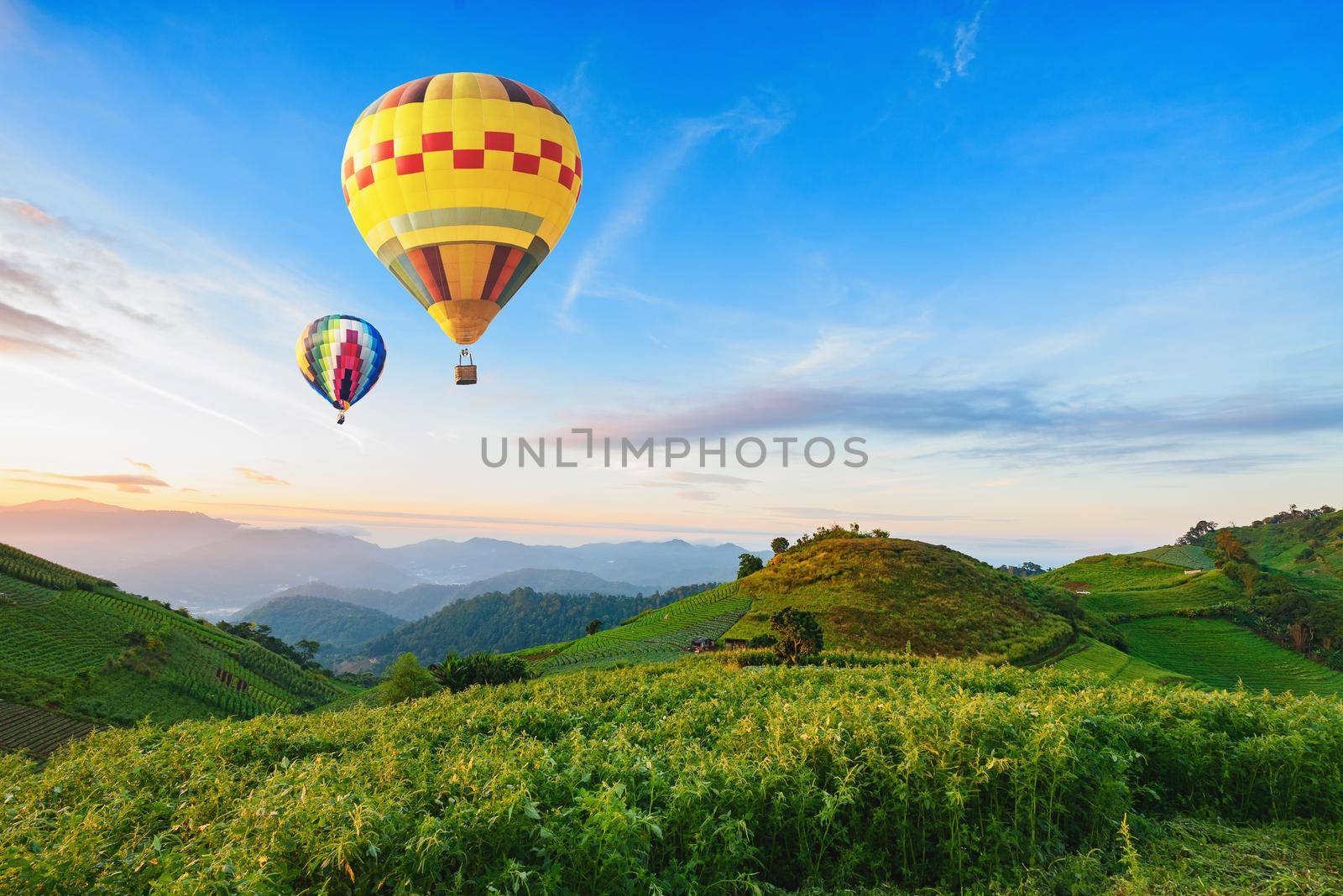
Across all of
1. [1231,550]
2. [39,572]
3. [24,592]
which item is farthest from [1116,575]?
[39,572]

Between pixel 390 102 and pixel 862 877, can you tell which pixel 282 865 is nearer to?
pixel 862 877

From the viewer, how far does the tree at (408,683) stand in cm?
2834

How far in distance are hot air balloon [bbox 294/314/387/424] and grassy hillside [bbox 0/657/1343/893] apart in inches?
1259

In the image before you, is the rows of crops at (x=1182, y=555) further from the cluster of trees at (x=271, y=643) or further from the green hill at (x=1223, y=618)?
the cluster of trees at (x=271, y=643)

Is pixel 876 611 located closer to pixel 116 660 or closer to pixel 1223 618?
pixel 1223 618

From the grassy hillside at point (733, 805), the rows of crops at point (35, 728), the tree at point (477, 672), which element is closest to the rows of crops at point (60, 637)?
the rows of crops at point (35, 728)

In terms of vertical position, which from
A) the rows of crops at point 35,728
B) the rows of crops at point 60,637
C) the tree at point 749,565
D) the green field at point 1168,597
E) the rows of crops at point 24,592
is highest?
the tree at point 749,565

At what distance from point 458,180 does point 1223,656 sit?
7248 centimetres

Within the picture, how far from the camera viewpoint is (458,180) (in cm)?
2006

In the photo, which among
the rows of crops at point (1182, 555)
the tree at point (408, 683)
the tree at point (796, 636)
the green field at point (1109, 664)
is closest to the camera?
the tree at point (796, 636)

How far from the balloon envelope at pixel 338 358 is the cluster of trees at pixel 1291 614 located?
87047mm

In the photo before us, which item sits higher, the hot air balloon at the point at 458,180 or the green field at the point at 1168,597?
the hot air balloon at the point at 458,180

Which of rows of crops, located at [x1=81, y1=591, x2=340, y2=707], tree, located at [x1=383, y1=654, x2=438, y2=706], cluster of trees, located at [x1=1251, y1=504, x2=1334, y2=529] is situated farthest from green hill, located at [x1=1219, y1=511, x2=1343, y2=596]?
rows of crops, located at [x1=81, y1=591, x2=340, y2=707]

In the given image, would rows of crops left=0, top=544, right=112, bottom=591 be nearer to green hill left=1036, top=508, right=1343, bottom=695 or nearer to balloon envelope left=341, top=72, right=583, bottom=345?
balloon envelope left=341, top=72, right=583, bottom=345
